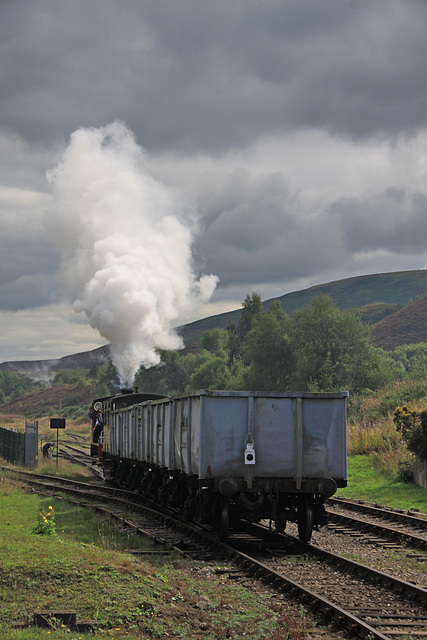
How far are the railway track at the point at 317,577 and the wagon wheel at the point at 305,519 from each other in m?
0.21

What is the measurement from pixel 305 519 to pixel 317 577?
242 centimetres

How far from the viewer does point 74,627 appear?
7.54m

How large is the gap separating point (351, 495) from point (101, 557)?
12.0 meters

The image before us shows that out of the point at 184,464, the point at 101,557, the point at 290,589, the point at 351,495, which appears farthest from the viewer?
the point at 351,495

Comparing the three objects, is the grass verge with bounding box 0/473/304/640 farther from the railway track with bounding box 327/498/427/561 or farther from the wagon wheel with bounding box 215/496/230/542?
the railway track with bounding box 327/498/427/561

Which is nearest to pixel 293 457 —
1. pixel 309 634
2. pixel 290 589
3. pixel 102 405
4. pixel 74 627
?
pixel 290 589

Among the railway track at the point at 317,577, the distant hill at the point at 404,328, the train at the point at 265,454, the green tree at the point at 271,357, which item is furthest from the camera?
the distant hill at the point at 404,328

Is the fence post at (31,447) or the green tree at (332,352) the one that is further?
the green tree at (332,352)

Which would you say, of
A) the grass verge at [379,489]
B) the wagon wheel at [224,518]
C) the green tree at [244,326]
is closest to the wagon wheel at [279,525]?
the wagon wheel at [224,518]

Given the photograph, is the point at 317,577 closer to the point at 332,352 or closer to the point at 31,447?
the point at 31,447

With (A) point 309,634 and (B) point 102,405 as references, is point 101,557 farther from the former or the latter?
(B) point 102,405

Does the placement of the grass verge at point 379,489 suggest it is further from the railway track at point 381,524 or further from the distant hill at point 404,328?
the distant hill at point 404,328

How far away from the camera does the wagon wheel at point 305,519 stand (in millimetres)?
12788

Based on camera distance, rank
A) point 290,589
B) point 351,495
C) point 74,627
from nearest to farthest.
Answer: point 74,627, point 290,589, point 351,495
